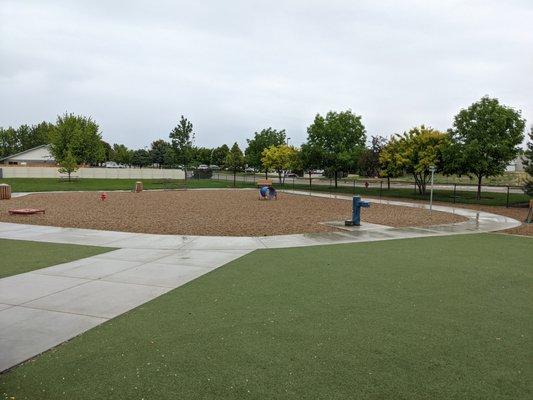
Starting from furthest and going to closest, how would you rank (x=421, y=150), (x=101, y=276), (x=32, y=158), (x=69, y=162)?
(x=32, y=158), (x=69, y=162), (x=421, y=150), (x=101, y=276)

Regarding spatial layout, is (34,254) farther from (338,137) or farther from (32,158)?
(32,158)

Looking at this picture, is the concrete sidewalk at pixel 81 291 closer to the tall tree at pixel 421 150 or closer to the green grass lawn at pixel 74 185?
the tall tree at pixel 421 150

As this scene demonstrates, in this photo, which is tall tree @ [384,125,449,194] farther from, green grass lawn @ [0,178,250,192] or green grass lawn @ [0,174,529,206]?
green grass lawn @ [0,178,250,192]

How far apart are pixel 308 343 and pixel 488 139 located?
29723 millimetres

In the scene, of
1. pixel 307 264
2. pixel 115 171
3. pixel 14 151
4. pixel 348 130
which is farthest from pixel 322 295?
pixel 14 151

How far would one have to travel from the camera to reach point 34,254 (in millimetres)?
9859

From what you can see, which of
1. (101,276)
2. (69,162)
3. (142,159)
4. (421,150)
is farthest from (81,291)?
(142,159)

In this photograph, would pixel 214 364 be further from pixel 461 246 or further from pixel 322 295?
pixel 461 246

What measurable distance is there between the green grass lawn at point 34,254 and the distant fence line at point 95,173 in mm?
45921

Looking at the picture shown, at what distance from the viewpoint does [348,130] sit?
147 feet

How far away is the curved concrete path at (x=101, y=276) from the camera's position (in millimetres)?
5273

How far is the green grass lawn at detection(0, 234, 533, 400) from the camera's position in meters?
3.88

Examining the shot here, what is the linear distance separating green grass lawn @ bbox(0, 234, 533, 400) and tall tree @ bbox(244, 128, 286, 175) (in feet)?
196

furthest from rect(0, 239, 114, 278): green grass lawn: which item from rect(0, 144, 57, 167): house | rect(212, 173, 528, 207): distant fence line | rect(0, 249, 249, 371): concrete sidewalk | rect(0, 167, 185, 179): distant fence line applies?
rect(0, 144, 57, 167): house
